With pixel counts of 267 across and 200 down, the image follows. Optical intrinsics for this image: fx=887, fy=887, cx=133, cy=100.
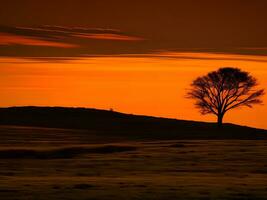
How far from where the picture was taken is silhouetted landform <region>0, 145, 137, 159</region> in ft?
185

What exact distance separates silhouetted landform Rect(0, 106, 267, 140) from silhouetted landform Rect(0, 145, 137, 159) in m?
26.6

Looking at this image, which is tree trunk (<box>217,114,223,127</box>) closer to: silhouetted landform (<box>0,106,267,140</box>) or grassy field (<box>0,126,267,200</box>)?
silhouetted landform (<box>0,106,267,140</box>)

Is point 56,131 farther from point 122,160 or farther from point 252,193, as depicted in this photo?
point 252,193

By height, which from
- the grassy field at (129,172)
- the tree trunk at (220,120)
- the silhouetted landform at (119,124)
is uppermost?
the tree trunk at (220,120)

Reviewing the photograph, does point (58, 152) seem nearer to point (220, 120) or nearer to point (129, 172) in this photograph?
point (129, 172)

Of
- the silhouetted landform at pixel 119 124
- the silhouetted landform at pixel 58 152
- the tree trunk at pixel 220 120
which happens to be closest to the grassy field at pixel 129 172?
the silhouetted landform at pixel 58 152

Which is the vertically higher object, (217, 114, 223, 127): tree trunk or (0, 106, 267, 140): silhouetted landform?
(217, 114, 223, 127): tree trunk

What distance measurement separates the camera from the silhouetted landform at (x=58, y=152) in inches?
2222

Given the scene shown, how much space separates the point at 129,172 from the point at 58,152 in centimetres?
1791

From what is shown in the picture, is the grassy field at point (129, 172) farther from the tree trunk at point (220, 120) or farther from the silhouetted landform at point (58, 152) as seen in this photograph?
the tree trunk at point (220, 120)

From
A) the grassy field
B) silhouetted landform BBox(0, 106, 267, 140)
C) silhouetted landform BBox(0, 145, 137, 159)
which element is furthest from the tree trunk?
silhouetted landform BBox(0, 145, 137, 159)

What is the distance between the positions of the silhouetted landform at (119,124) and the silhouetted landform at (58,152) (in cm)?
2656

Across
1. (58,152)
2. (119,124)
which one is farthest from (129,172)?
(119,124)

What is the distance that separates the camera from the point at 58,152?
59.4 meters
